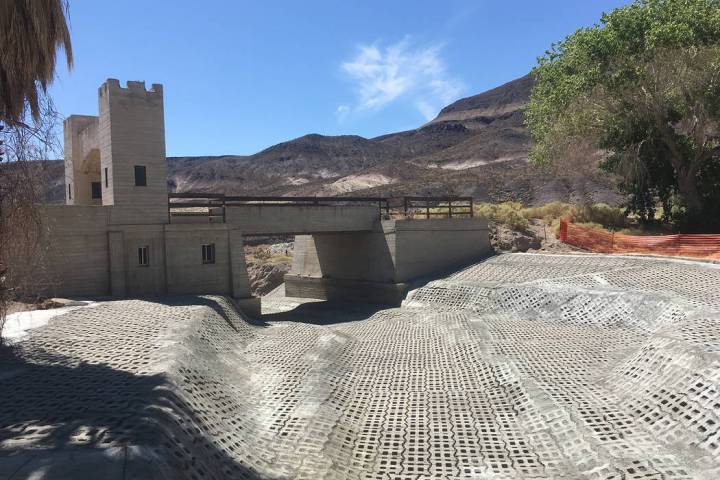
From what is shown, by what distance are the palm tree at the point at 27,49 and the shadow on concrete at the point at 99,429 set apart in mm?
4281

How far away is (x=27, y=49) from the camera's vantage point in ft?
27.1

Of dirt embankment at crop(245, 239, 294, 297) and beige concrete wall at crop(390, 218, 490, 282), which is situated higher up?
beige concrete wall at crop(390, 218, 490, 282)

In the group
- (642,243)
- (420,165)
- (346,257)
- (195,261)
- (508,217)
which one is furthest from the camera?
(420,165)

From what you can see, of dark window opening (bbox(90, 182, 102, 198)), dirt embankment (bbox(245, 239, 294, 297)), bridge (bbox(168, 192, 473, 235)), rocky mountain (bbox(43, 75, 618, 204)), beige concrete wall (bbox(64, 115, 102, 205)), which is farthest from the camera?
rocky mountain (bbox(43, 75, 618, 204))

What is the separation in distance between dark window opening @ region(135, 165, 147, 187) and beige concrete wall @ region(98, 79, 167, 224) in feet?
0.33

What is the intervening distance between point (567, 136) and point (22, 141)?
2295 cm

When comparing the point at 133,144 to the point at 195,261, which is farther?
the point at 195,261

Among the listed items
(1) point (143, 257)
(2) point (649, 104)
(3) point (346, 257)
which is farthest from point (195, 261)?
(2) point (649, 104)

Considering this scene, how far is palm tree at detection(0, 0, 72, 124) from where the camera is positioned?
26.2 ft

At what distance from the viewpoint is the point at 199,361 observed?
951 cm

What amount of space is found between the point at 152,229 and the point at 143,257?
37.2 inches

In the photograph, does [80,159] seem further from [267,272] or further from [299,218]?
[267,272]

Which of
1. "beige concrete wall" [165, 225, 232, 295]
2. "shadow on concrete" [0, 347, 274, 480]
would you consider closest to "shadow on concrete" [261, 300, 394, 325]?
"beige concrete wall" [165, 225, 232, 295]

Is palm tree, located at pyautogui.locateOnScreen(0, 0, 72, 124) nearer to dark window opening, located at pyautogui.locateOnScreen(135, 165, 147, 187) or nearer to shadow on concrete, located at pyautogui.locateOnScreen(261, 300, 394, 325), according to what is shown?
dark window opening, located at pyautogui.locateOnScreen(135, 165, 147, 187)
